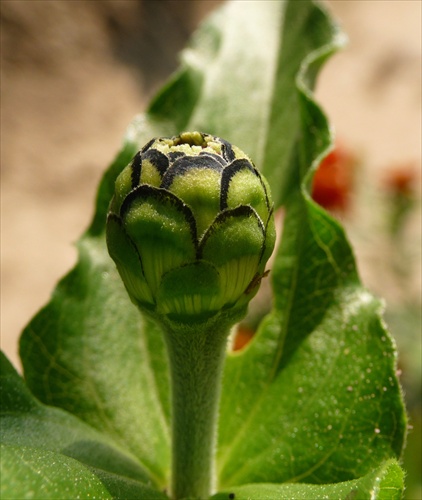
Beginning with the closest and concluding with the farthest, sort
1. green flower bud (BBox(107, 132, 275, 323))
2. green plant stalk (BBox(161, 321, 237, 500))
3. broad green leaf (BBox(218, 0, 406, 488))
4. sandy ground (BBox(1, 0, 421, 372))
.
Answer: green flower bud (BBox(107, 132, 275, 323))
green plant stalk (BBox(161, 321, 237, 500))
broad green leaf (BBox(218, 0, 406, 488))
sandy ground (BBox(1, 0, 421, 372))

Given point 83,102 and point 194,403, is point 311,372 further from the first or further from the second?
point 83,102

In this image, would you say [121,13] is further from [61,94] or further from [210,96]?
[210,96]

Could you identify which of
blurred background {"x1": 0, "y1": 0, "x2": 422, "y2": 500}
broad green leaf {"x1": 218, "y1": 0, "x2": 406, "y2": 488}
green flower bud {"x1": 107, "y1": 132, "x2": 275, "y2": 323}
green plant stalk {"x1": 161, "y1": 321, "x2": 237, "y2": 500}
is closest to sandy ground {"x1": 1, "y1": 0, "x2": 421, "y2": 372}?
blurred background {"x1": 0, "y1": 0, "x2": 422, "y2": 500}

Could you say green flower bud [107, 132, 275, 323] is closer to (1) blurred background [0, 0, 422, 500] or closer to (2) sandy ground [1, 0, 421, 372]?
(1) blurred background [0, 0, 422, 500]

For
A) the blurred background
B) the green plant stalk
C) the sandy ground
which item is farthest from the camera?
the sandy ground

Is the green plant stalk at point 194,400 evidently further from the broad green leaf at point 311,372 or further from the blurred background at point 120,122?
the blurred background at point 120,122
